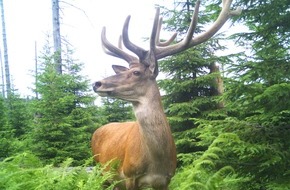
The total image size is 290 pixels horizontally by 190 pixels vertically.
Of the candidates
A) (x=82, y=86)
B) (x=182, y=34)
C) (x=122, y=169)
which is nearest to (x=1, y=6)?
(x=82, y=86)

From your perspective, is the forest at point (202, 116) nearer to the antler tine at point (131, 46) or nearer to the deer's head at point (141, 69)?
the deer's head at point (141, 69)

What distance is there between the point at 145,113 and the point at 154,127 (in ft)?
0.66

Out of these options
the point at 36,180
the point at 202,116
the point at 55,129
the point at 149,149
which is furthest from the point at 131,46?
the point at 55,129

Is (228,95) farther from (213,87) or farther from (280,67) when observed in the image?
(213,87)

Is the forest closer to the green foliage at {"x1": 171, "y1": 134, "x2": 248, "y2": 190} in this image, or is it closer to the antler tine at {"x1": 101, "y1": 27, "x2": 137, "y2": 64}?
the green foliage at {"x1": 171, "y1": 134, "x2": 248, "y2": 190}

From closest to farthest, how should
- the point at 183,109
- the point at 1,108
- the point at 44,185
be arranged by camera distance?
the point at 44,185
the point at 183,109
the point at 1,108

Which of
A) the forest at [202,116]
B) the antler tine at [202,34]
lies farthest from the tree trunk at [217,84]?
the antler tine at [202,34]

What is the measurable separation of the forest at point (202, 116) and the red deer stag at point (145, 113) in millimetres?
253

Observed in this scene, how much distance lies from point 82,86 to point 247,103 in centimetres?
871

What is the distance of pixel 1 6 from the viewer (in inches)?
894

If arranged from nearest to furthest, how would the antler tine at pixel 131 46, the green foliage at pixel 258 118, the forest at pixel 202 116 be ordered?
the forest at pixel 202 116, the green foliage at pixel 258 118, the antler tine at pixel 131 46

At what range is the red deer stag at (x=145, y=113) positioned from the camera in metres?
4.21

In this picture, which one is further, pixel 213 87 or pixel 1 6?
pixel 1 6

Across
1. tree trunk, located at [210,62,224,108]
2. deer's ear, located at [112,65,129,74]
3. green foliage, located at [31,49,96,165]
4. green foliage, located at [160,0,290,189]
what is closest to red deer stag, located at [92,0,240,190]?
deer's ear, located at [112,65,129,74]
